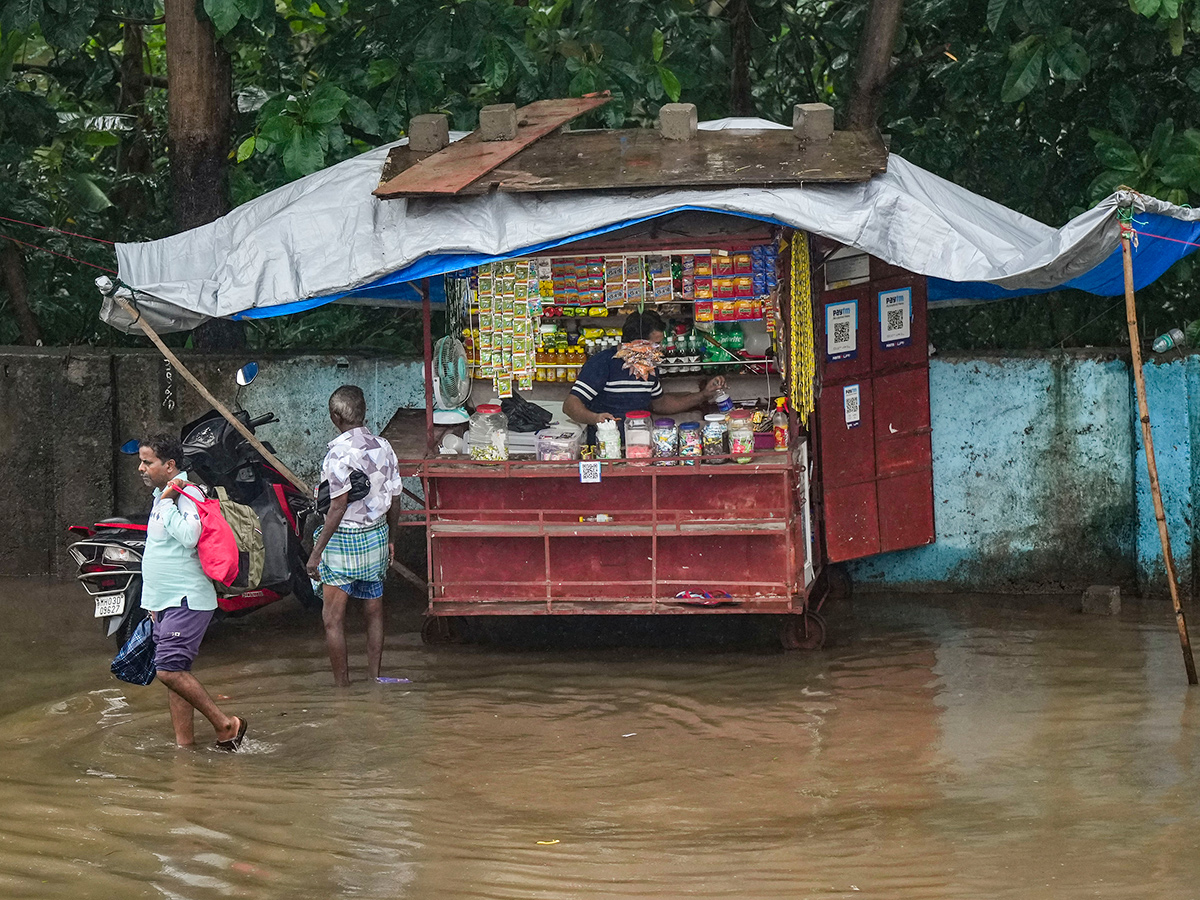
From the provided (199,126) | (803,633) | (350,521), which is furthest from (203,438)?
(803,633)

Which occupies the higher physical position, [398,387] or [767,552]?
[398,387]

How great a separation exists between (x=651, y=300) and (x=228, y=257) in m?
2.19

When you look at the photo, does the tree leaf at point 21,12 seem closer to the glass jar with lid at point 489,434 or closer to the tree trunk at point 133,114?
the tree trunk at point 133,114

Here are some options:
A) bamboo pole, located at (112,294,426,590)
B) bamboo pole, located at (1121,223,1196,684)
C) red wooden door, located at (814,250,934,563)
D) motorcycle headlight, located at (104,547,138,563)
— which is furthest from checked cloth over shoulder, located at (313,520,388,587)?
bamboo pole, located at (1121,223,1196,684)

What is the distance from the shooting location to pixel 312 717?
265 inches

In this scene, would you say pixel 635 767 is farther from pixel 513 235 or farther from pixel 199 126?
pixel 199 126

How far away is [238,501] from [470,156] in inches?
87.4

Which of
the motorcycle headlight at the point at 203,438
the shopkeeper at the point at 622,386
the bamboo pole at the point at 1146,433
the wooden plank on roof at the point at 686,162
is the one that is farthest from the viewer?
the motorcycle headlight at the point at 203,438

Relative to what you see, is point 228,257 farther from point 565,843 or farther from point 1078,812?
point 1078,812

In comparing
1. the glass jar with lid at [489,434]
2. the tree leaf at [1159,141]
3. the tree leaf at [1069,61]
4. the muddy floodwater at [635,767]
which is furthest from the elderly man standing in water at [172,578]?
the tree leaf at [1159,141]

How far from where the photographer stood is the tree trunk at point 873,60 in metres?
8.84

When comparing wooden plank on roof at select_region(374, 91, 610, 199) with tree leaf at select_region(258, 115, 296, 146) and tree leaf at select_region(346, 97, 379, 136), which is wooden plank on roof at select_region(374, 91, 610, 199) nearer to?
tree leaf at select_region(346, 97, 379, 136)

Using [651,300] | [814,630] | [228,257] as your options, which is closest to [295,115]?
[228,257]

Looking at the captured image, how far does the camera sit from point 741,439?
23.7 feet
